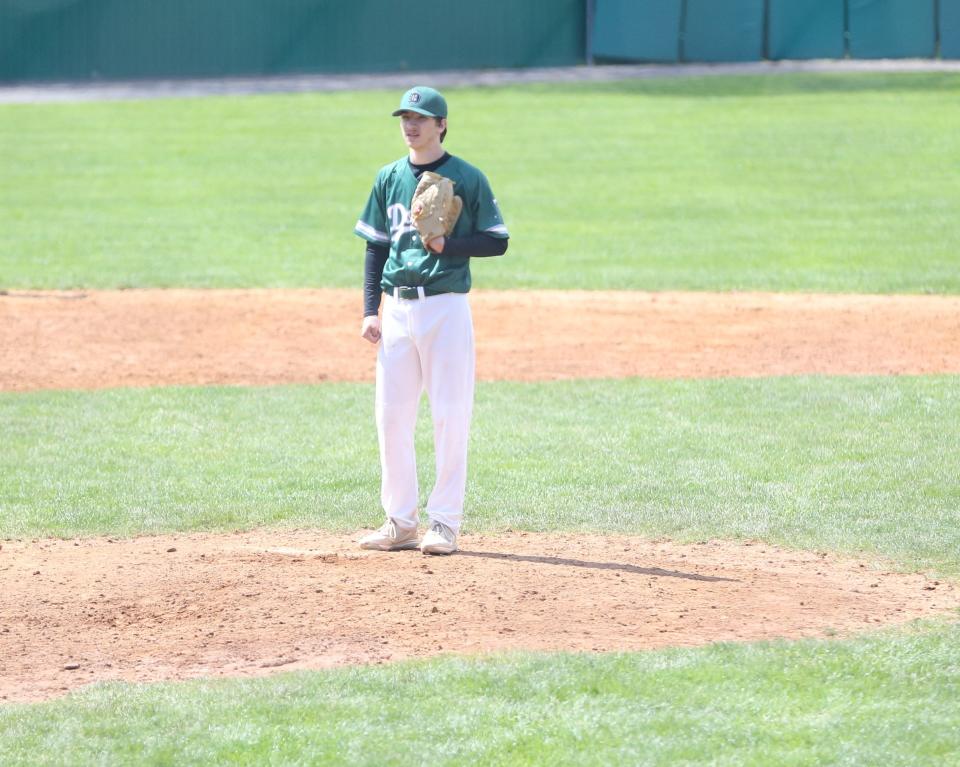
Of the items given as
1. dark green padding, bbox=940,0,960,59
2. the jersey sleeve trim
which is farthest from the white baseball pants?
dark green padding, bbox=940,0,960,59

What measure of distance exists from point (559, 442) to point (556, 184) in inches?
526

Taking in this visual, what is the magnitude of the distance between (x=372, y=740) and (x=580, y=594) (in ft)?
5.40

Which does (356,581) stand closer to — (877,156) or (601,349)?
(601,349)

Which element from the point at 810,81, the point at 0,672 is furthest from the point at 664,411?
the point at 810,81

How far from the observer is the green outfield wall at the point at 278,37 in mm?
28859

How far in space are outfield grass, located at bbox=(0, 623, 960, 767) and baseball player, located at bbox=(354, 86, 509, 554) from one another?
1.49 metres

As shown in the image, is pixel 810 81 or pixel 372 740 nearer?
pixel 372 740

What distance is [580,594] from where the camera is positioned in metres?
6.14

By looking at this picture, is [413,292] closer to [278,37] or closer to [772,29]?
[278,37]

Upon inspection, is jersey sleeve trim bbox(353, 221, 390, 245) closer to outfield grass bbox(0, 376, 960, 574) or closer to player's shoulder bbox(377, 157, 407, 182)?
player's shoulder bbox(377, 157, 407, 182)

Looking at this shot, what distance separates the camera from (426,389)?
666 cm

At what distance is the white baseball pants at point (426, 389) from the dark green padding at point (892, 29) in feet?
81.2

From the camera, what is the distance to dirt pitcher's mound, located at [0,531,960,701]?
18.3 feet

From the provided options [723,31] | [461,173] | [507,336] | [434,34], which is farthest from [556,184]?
[461,173]
